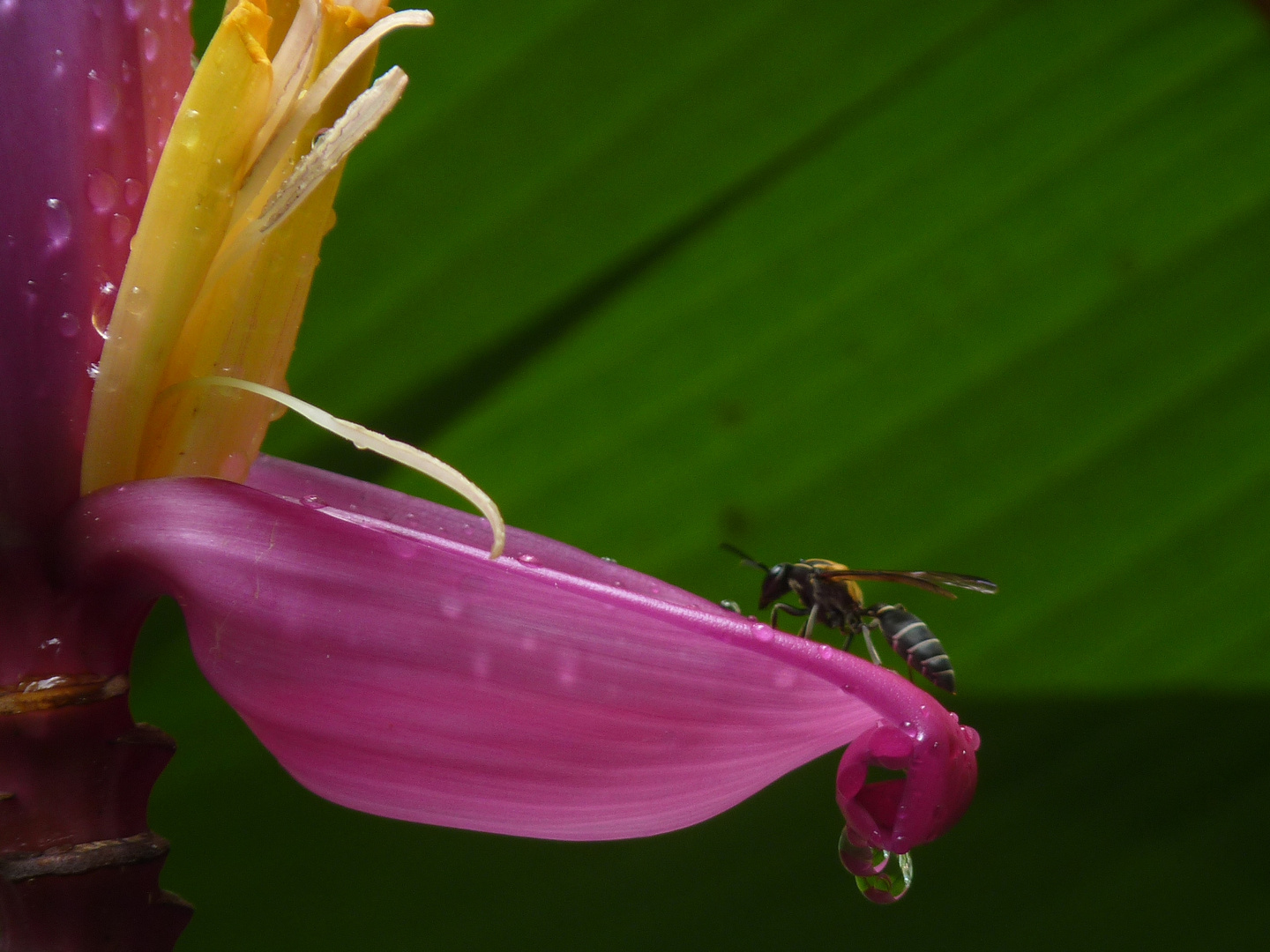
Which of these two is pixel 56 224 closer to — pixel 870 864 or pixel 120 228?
pixel 120 228

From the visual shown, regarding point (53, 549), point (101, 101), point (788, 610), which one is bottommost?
point (788, 610)

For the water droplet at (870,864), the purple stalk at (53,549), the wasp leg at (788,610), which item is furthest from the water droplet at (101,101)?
the wasp leg at (788,610)

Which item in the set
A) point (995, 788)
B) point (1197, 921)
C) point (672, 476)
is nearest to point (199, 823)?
point (672, 476)

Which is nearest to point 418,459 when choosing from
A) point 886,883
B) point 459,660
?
point 459,660

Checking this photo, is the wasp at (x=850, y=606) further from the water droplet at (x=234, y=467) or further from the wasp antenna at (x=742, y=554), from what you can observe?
the water droplet at (x=234, y=467)

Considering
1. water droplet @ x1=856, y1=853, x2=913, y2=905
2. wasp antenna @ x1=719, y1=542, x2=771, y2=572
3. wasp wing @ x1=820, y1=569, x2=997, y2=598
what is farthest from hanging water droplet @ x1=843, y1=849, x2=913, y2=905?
wasp antenna @ x1=719, y1=542, x2=771, y2=572

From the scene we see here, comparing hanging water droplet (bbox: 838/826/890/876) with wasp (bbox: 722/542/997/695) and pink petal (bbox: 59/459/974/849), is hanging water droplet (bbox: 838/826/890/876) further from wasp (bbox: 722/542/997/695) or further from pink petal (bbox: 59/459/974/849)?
wasp (bbox: 722/542/997/695)
